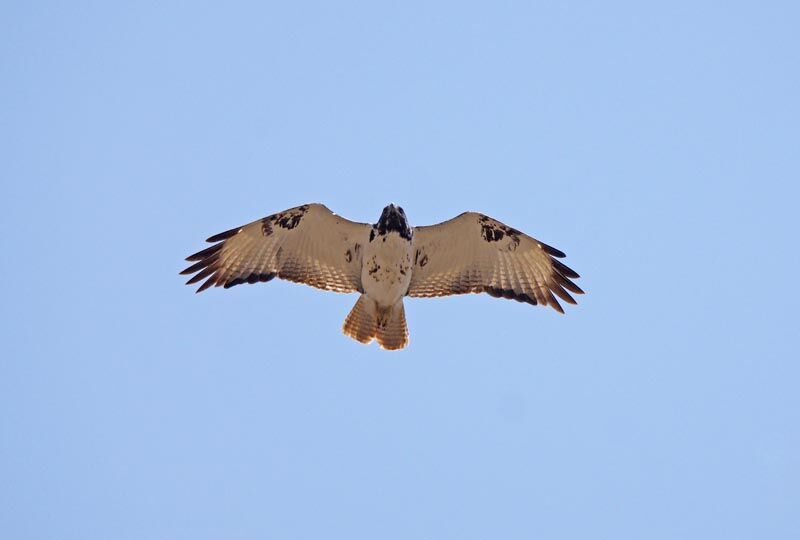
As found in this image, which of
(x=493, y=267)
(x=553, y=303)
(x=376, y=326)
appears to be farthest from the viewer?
(x=493, y=267)

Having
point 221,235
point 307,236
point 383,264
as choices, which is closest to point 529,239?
point 383,264

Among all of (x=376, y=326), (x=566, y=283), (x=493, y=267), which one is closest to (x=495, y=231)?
(x=493, y=267)

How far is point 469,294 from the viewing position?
1485 cm

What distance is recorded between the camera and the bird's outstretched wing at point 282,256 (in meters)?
14.5

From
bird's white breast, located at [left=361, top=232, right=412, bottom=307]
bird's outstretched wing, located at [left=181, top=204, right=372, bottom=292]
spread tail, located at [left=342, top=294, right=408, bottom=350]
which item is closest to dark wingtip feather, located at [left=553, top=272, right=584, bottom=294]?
bird's white breast, located at [left=361, top=232, right=412, bottom=307]

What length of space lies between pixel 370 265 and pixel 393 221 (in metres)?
0.72

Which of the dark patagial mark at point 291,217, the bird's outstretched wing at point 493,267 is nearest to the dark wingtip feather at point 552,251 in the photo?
the bird's outstretched wing at point 493,267

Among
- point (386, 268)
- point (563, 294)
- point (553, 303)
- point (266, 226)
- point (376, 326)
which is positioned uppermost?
point (266, 226)

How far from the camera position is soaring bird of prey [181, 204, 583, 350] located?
14.3 metres

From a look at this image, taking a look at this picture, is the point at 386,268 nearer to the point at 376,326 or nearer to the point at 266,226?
the point at 376,326

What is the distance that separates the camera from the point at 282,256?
1473 centimetres

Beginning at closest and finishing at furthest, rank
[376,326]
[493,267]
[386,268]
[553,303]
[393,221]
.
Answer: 1. [393,221]
2. [386,268]
3. [376,326]
4. [553,303]
5. [493,267]

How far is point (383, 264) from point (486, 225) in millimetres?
1502

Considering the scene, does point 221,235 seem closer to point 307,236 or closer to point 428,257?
point 307,236
